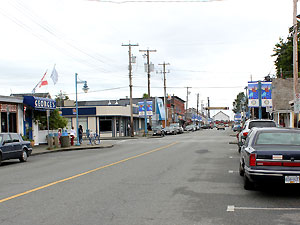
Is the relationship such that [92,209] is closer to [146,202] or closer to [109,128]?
[146,202]

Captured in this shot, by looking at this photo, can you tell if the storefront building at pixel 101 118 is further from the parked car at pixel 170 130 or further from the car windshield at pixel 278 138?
the car windshield at pixel 278 138

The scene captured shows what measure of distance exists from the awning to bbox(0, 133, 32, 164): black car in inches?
369

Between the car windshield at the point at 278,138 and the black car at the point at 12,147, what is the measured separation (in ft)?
41.5

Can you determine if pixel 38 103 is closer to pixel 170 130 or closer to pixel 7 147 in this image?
pixel 7 147

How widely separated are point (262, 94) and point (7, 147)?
71.5ft

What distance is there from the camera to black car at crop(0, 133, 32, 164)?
17636mm

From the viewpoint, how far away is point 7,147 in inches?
704

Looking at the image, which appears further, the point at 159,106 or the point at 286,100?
the point at 159,106

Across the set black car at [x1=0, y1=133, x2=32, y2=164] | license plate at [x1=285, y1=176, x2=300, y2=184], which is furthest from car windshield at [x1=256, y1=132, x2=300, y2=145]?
black car at [x1=0, y1=133, x2=32, y2=164]

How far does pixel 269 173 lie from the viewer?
323 inches

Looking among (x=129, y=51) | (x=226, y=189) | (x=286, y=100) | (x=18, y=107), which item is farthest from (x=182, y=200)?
(x=286, y=100)

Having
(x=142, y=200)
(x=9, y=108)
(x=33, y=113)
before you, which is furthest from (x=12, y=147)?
(x=33, y=113)

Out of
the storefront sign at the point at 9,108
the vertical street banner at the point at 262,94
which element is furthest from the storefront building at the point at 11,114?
the vertical street banner at the point at 262,94

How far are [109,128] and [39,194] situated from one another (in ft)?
152
